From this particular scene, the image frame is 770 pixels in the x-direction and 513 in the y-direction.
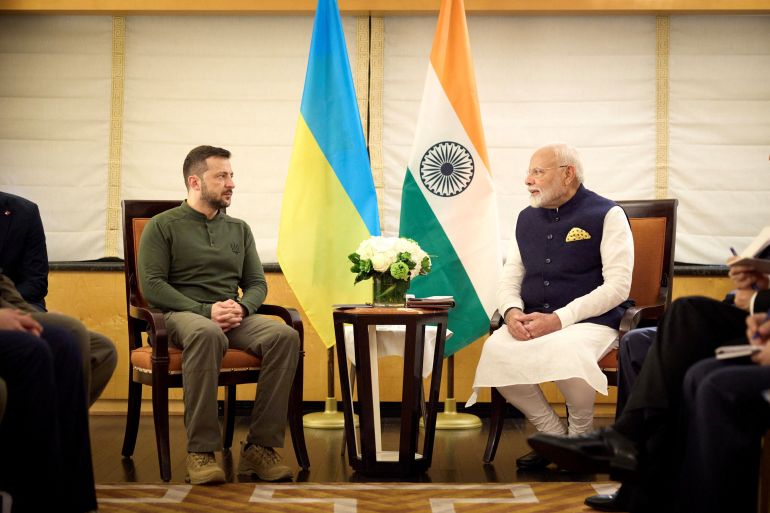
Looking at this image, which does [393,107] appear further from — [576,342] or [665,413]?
[665,413]

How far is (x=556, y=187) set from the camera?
12.7 ft

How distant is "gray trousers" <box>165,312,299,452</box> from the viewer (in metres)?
3.36

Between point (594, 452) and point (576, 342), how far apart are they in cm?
130

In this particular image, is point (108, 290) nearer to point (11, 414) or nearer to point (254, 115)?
point (254, 115)

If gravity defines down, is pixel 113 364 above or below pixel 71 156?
below

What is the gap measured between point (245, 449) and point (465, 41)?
2.35 metres

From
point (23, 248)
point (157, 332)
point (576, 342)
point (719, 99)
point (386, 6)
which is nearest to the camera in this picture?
point (157, 332)

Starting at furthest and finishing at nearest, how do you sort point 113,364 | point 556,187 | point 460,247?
point 460,247 < point 556,187 < point 113,364

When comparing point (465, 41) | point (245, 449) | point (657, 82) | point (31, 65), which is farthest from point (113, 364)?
point (657, 82)

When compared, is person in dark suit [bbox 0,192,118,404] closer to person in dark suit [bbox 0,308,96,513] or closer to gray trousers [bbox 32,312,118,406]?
gray trousers [bbox 32,312,118,406]

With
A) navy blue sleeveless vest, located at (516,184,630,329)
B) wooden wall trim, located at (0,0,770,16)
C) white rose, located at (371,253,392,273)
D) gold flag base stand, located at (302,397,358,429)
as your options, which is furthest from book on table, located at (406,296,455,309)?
wooden wall trim, located at (0,0,770,16)

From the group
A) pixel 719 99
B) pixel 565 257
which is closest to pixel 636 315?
pixel 565 257

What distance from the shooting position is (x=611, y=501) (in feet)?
9.32

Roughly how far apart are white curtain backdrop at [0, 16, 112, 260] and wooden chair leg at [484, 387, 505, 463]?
8.77ft
